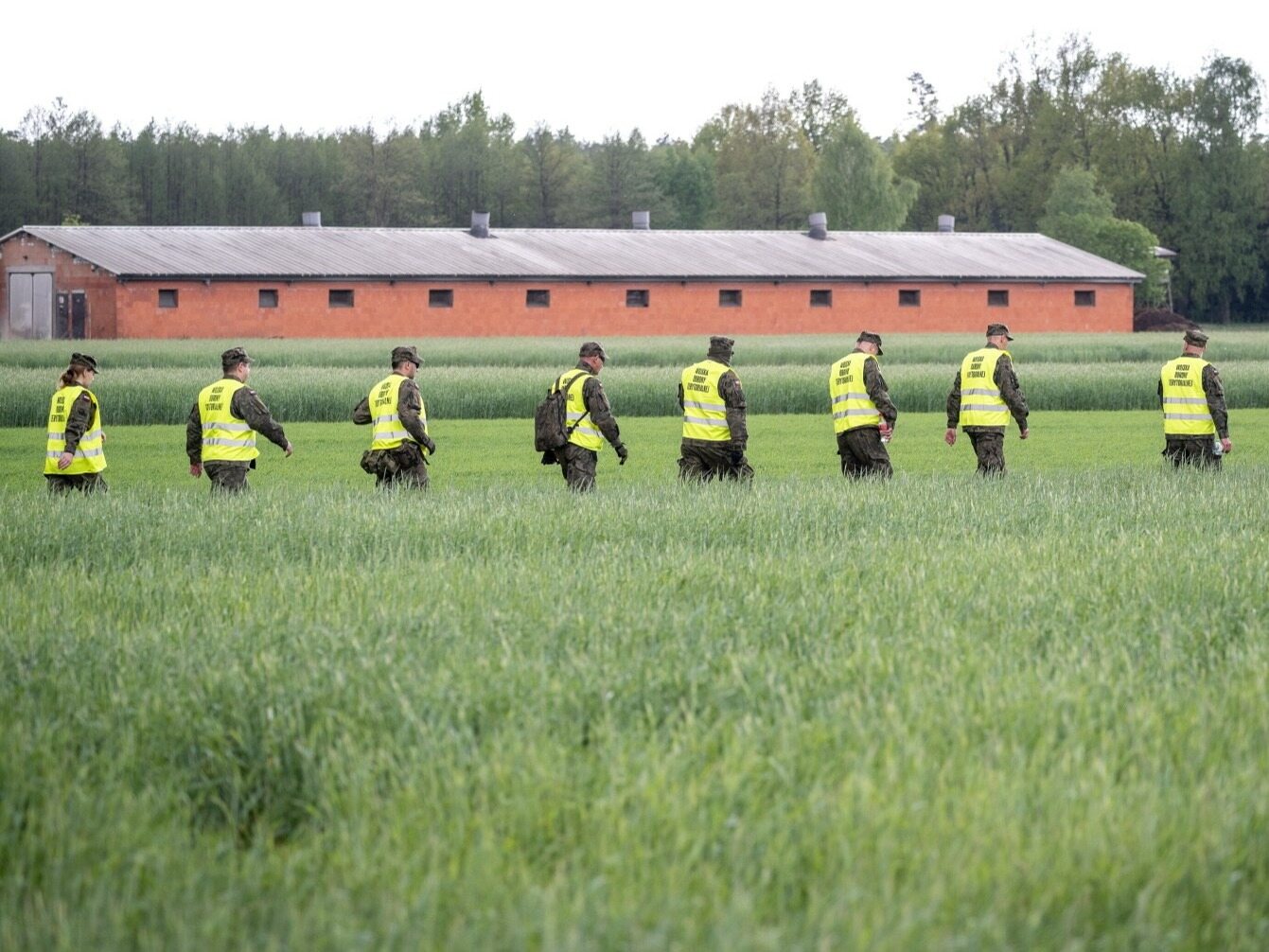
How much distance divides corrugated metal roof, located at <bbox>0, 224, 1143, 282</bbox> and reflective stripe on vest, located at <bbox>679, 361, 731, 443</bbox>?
34.5 m

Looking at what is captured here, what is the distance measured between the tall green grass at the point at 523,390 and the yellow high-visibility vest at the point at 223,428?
1345 cm

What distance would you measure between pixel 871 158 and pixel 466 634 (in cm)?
7193

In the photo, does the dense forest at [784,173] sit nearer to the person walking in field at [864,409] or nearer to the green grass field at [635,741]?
the person walking in field at [864,409]

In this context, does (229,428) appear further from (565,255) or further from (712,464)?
(565,255)

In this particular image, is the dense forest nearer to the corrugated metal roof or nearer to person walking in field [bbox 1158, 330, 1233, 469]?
the corrugated metal roof

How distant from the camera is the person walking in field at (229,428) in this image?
1339 centimetres

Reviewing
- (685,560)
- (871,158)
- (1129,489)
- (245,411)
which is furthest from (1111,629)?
(871,158)

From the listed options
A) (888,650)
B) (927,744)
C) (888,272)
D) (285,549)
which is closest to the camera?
(927,744)

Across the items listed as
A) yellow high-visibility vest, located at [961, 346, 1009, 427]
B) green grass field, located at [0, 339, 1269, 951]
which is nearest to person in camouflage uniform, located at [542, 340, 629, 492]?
yellow high-visibility vest, located at [961, 346, 1009, 427]

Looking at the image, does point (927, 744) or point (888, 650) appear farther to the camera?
point (888, 650)

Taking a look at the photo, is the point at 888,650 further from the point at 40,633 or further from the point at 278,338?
the point at 278,338

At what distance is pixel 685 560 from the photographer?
30.1ft

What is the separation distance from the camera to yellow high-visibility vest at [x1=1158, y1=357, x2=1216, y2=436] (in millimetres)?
16172

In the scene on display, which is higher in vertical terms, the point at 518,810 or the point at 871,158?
the point at 871,158
